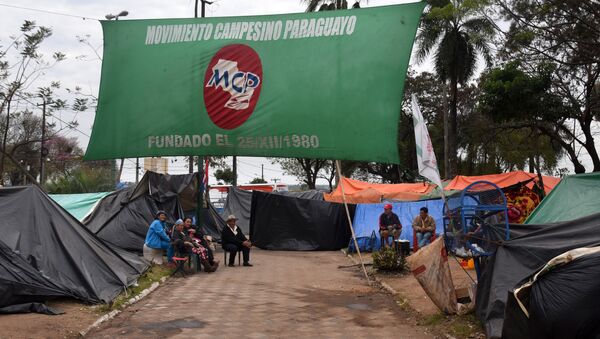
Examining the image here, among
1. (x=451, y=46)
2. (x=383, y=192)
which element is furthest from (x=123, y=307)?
(x=451, y=46)

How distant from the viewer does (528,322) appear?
18.9ft

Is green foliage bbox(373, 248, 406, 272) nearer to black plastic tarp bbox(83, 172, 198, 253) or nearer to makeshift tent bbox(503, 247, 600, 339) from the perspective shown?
black plastic tarp bbox(83, 172, 198, 253)

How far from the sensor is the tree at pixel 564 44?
48.8 feet

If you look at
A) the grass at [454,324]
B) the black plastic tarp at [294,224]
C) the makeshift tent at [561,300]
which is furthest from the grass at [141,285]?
the black plastic tarp at [294,224]

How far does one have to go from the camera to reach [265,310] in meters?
9.28

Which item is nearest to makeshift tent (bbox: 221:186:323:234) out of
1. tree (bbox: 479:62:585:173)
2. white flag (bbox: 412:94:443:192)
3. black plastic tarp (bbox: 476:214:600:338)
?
tree (bbox: 479:62:585:173)

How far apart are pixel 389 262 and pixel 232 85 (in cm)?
482

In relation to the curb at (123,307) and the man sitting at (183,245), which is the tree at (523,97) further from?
the curb at (123,307)

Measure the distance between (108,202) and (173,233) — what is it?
472cm

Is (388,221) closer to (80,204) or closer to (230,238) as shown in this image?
(230,238)

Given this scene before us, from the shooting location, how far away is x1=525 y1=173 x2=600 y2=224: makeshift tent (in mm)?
9465

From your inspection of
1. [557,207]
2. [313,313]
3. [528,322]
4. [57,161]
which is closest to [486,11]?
[557,207]

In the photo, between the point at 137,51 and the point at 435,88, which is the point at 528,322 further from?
the point at 435,88

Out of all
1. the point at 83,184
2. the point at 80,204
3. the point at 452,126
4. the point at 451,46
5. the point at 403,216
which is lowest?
the point at 403,216
